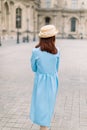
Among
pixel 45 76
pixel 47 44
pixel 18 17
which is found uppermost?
pixel 47 44

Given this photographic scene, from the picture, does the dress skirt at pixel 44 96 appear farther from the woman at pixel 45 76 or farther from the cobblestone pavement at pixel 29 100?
the cobblestone pavement at pixel 29 100

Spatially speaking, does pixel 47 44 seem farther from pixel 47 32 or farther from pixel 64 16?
pixel 64 16

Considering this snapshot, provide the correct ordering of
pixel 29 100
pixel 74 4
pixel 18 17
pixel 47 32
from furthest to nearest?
pixel 74 4
pixel 18 17
pixel 29 100
pixel 47 32

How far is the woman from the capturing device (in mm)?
5359

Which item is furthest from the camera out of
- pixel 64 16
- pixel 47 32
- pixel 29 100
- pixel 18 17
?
pixel 64 16

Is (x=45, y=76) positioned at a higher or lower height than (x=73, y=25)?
higher

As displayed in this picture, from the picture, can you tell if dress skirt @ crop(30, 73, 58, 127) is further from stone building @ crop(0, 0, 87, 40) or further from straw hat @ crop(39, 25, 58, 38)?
stone building @ crop(0, 0, 87, 40)

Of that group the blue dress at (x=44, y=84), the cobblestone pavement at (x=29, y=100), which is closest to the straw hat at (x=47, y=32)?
the blue dress at (x=44, y=84)

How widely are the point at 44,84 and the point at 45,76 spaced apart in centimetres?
12

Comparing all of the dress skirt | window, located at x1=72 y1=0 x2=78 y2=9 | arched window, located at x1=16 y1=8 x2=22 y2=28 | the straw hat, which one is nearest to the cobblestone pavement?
the dress skirt

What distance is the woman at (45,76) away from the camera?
211 inches

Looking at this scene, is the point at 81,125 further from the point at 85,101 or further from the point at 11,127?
the point at 85,101

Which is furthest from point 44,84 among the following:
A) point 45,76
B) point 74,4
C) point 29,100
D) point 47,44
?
point 74,4

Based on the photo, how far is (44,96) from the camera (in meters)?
5.50
